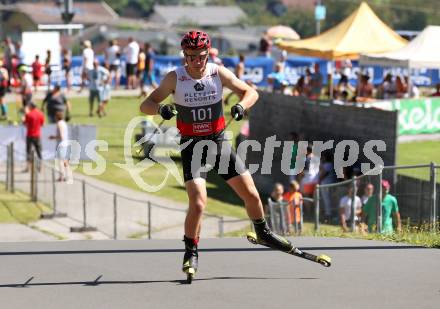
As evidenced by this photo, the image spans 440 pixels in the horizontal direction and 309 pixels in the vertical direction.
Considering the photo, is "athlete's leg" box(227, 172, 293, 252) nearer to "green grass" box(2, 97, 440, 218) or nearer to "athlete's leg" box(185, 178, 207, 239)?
"athlete's leg" box(185, 178, 207, 239)

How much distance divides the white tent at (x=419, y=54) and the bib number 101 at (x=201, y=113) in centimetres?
1414

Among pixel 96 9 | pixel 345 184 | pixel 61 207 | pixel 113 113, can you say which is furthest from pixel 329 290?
pixel 96 9

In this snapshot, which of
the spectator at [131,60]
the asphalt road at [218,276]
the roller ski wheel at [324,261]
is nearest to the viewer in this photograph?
the asphalt road at [218,276]

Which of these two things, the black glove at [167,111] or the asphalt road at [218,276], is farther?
the black glove at [167,111]

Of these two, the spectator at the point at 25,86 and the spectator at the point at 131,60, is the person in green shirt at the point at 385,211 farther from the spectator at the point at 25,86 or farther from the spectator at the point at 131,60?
the spectator at the point at 131,60

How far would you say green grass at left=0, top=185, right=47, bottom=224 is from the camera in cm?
1725

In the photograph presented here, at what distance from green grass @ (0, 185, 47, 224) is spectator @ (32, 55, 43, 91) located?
12.7 meters

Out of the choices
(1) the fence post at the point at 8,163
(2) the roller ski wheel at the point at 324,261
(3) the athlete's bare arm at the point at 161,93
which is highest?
(3) the athlete's bare arm at the point at 161,93

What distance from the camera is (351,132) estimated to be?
19.6 meters

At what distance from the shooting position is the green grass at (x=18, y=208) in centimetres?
1725

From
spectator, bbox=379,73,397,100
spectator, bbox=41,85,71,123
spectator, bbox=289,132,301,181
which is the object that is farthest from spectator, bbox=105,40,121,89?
spectator, bbox=289,132,301,181

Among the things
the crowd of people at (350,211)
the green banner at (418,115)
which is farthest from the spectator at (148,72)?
the crowd of people at (350,211)

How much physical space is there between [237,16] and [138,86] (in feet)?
292

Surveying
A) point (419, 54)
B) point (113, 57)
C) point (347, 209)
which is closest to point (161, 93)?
point (347, 209)
